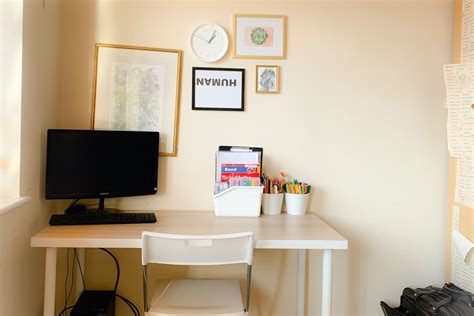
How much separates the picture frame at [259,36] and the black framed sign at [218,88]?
123mm

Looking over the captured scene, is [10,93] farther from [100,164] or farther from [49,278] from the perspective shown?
[49,278]

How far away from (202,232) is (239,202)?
1.23ft

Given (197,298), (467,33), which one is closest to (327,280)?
(197,298)

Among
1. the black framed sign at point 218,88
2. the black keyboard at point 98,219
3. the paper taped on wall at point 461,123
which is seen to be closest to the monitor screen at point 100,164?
the black keyboard at point 98,219

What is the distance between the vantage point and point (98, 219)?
177 cm

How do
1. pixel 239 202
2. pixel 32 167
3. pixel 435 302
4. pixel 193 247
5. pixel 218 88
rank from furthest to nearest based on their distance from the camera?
pixel 218 88
pixel 239 202
pixel 435 302
pixel 32 167
pixel 193 247

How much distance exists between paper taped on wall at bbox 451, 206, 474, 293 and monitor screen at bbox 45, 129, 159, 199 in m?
1.67

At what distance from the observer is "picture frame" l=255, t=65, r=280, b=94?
2.09 metres

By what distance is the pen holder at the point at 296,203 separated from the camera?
6.61 ft

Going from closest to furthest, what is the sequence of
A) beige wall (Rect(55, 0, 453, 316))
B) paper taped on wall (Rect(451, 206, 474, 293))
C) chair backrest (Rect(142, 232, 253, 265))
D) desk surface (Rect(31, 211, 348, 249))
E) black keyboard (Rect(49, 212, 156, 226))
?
chair backrest (Rect(142, 232, 253, 265))
desk surface (Rect(31, 211, 348, 249))
black keyboard (Rect(49, 212, 156, 226))
paper taped on wall (Rect(451, 206, 474, 293))
beige wall (Rect(55, 0, 453, 316))

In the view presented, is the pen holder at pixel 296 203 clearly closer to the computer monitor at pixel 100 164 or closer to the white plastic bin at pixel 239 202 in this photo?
the white plastic bin at pixel 239 202

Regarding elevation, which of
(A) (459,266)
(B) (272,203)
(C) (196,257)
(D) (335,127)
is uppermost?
(D) (335,127)

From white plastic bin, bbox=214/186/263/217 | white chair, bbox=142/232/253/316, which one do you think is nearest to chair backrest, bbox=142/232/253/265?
white chair, bbox=142/232/253/316

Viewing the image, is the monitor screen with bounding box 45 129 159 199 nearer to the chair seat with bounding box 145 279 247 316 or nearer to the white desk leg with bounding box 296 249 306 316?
the chair seat with bounding box 145 279 247 316
